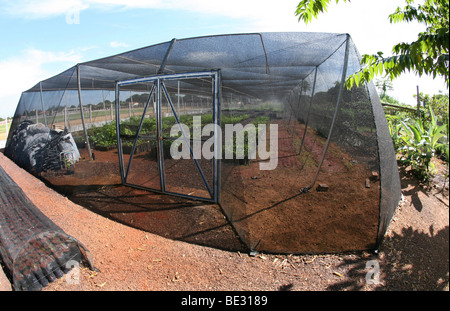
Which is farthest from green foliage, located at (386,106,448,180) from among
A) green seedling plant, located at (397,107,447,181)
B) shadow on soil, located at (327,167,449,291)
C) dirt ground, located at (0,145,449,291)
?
shadow on soil, located at (327,167,449,291)

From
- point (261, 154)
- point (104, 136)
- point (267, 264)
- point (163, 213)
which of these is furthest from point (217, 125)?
point (104, 136)

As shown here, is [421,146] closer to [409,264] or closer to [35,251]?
[409,264]

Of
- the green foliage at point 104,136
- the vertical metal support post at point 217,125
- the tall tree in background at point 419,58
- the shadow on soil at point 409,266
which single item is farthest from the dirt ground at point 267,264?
the green foliage at point 104,136

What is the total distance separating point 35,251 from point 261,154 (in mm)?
7546

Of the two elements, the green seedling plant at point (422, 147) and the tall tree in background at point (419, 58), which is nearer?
the tall tree in background at point (419, 58)

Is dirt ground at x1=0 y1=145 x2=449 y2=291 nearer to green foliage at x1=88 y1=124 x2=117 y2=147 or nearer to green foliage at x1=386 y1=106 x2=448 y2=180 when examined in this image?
green foliage at x1=386 y1=106 x2=448 y2=180

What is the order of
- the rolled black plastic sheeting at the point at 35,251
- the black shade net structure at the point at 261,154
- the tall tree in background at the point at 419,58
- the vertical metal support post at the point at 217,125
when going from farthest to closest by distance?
the vertical metal support post at the point at 217,125 → the black shade net structure at the point at 261,154 → the rolled black plastic sheeting at the point at 35,251 → the tall tree in background at the point at 419,58

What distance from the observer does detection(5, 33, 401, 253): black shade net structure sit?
376 centimetres

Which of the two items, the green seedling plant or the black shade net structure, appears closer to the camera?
the black shade net structure

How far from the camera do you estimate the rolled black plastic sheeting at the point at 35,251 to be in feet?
8.66

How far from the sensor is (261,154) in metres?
9.39

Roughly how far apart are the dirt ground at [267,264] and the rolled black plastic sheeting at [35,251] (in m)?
0.16

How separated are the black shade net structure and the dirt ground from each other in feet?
0.89

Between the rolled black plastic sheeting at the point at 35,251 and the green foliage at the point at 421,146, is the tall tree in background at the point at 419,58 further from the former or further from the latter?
the rolled black plastic sheeting at the point at 35,251
